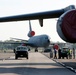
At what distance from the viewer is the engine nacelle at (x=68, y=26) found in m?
23.6

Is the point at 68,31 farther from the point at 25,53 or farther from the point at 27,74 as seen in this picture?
the point at 25,53

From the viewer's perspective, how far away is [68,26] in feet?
78.2

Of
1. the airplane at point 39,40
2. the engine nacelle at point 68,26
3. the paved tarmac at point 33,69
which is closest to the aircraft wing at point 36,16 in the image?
the paved tarmac at point 33,69

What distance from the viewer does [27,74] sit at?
75.6ft

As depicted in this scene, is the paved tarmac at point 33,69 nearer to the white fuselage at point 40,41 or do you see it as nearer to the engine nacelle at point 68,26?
the engine nacelle at point 68,26

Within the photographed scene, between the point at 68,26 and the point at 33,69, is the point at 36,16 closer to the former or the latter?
the point at 33,69

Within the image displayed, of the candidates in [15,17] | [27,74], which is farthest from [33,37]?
[27,74]

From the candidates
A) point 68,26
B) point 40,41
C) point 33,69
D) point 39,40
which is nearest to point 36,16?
point 33,69

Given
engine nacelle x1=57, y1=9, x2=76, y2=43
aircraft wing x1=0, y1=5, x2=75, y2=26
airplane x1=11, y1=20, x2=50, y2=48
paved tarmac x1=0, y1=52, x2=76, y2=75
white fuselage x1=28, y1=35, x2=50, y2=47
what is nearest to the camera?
engine nacelle x1=57, y1=9, x2=76, y2=43

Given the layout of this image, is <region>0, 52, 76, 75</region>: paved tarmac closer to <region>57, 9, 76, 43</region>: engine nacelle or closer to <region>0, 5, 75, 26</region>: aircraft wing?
<region>57, 9, 76, 43</region>: engine nacelle

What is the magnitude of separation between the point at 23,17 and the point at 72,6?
5127mm

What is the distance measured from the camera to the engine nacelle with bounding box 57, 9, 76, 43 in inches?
931

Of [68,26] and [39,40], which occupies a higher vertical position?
[68,26]

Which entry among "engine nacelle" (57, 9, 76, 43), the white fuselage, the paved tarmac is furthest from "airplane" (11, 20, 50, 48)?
"engine nacelle" (57, 9, 76, 43)
